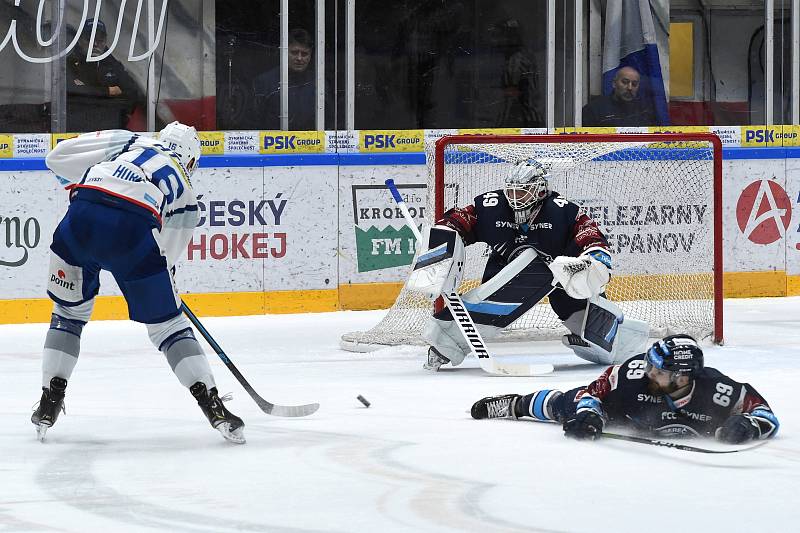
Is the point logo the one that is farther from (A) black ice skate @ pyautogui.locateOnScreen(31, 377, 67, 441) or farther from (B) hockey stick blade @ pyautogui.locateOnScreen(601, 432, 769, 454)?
(B) hockey stick blade @ pyautogui.locateOnScreen(601, 432, 769, 454)

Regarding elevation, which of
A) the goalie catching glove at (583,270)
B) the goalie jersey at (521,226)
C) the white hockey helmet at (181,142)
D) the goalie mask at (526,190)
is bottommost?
the goalie catching glove at (583,270)

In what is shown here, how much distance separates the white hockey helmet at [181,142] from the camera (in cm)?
464

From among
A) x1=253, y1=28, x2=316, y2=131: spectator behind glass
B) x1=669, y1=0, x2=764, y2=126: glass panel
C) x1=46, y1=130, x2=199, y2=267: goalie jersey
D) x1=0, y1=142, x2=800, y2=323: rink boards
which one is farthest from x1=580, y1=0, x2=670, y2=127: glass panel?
x1=46, y1=130, x2=199, y2=267: goalie jersey

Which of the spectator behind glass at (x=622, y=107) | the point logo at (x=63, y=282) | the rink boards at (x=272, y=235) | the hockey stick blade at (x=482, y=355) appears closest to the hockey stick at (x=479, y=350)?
the hockey stick blade at (x=482, y=355)

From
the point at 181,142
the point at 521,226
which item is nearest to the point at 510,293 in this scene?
the point at 521,226

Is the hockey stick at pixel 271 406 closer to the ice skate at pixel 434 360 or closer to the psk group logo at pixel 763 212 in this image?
the ice skate at pixel 434 360

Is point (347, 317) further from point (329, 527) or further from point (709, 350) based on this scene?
point (329, 527)

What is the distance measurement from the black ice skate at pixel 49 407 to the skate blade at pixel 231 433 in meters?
0.54

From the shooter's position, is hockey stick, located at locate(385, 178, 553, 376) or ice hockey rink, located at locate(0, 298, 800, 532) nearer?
ice hockey rink, located at locate(0, 298, 800, 532)

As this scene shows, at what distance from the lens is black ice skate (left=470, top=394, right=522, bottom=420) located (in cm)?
488

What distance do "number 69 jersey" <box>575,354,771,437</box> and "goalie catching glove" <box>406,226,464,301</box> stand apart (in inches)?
73.7

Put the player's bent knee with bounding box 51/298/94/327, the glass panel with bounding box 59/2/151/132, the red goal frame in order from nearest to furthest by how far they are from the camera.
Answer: the player's bent knee with bounding box 51/298/94/327
the red goal frame
the glass panel with bounding box 59/2/151/132

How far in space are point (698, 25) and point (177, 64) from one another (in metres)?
3.51

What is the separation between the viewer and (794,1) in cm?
948
